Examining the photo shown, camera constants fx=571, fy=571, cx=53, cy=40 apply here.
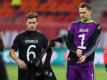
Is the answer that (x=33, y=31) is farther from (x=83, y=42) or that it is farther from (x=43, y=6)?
(x=43, y=6)

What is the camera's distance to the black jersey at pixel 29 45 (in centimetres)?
1049

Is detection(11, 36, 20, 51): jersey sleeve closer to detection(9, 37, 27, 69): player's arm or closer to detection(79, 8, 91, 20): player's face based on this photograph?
detection(9, 37, 27, 69): player's arm

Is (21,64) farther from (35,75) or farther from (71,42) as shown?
(71,42)

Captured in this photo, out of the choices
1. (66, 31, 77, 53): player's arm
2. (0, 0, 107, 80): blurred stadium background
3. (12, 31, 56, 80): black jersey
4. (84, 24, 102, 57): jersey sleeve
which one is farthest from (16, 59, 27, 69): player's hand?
(0, 0, 107, 80): blurred stadium background

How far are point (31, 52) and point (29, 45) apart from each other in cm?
14

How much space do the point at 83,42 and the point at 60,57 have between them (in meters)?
12.1

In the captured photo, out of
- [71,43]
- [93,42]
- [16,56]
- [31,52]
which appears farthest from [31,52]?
[93,42]

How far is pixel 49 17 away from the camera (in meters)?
27.8

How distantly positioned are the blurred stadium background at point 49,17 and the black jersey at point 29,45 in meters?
12.0

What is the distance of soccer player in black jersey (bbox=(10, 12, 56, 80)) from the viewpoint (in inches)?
408

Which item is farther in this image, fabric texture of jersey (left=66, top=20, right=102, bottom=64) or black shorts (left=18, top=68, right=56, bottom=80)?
fabric texture of jersey (left=66, top=20, right=102, bottom=64)

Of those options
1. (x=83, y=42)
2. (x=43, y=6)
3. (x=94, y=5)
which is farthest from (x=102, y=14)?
(x=83, y=42)

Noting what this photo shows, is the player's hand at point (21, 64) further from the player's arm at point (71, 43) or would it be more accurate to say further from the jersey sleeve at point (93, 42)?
the jersey sleeve at point (93, 42)

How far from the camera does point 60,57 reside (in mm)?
22766
